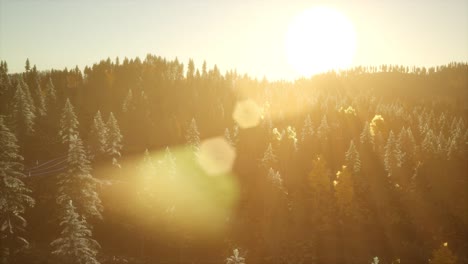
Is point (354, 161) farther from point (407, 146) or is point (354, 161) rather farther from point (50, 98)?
point (50, 98)

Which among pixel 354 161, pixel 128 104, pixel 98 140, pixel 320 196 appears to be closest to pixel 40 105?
pixel 128 104

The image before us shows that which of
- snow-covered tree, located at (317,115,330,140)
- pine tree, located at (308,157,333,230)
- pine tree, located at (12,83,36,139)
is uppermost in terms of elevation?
pine tree, located at (12,83,36,139)

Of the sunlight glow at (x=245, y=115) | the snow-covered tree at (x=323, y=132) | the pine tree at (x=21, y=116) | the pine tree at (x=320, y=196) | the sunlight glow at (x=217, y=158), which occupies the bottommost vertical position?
the pine tree at (x=320, y=196)

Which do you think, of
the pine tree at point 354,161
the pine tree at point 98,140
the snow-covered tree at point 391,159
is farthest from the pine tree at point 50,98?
the snow-covered tree at point 391,159

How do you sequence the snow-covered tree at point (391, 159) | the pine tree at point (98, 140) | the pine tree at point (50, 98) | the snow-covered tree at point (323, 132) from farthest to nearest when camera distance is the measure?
the pine tree at point (50, 98)
the snow-covered tree at point (323, 132)
the snow-covered tree at point (391, 159)
the pine tree at point (98, 140)

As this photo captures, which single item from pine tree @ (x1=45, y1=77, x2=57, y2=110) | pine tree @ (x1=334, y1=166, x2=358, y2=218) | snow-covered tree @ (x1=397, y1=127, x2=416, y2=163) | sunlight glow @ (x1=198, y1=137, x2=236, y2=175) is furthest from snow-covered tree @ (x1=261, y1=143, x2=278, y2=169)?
pine tree @ (x1=45, y1=77, x2=57, y2=110)

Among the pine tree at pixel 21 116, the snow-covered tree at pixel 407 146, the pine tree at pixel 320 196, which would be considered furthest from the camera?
the snow-covered tree at pixel 407 146

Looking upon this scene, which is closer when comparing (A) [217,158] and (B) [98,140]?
(B) [98,140]

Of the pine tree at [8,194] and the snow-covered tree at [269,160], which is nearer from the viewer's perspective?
the pine tree at [8,194]

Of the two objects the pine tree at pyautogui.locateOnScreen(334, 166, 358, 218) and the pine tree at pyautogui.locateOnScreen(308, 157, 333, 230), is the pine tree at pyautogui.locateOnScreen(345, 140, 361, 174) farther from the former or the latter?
the pine tree at pyautogui.locateOnScreen(308, 157, 333, 230)

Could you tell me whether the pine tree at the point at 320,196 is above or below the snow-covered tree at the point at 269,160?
below

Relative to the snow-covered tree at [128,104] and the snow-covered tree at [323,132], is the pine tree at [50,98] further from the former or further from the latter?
the snow-covered tree at [323,132]

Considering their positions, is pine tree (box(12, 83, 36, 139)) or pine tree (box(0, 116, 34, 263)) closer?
pine tree (box(0, 116, 34, 263))

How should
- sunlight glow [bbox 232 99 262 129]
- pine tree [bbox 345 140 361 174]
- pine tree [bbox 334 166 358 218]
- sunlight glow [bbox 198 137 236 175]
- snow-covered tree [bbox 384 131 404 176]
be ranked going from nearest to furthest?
pine tree [bbox 334 166 358 218] → pine tree [bbox 345 140 361 174] → snow-covered tree [bbox 384 131 404 176] → sunlight glow [bbox 198 137 236 175] → sunlight glow [bbox 232 99 262 129]
